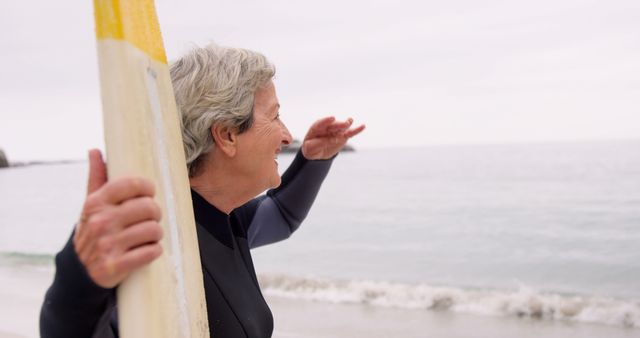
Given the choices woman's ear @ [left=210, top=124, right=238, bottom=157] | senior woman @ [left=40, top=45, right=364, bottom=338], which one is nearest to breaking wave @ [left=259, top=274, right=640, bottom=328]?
senior woman @ [left=40, top=45, right=364, bottom=338]

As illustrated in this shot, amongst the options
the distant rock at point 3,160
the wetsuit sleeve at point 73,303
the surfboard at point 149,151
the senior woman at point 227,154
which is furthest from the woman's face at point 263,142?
the distant rock at point 3,160

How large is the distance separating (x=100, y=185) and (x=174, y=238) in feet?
0.93

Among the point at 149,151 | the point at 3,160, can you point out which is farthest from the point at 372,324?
the point at 3,160

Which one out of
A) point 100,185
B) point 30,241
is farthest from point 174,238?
point 30,241

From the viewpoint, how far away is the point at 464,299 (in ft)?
31.1

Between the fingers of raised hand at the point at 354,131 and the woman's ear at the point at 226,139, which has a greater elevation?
the fingers of raised hand at the point at 354,131

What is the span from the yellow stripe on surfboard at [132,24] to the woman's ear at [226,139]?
46 centimetres

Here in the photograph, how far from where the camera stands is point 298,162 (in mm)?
2793

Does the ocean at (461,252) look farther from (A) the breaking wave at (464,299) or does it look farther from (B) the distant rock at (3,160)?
(B) the distant rock at (3,160)

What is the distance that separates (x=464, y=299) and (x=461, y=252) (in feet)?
24.9

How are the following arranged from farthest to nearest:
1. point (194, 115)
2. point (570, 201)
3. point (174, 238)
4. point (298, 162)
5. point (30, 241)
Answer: point (570, 201)
point (30, 241)
point (298, 162)
point (194, 115)
point (174, 238)

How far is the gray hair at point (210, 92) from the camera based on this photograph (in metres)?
1.83

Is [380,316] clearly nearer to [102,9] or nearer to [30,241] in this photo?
[102,9]

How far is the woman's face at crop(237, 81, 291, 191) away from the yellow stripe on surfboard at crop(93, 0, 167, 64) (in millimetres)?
518
